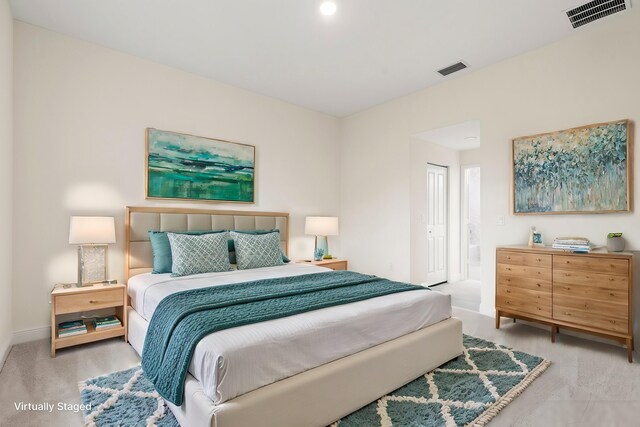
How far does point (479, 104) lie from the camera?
13.0ft

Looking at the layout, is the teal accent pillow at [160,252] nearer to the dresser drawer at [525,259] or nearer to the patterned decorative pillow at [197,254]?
the patterned decorative pillow at [197,254]

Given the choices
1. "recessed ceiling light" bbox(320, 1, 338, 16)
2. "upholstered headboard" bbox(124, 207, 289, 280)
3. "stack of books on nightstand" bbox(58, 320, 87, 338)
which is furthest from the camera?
"upholstered headboard" bbox(124, 207, 289, 280)

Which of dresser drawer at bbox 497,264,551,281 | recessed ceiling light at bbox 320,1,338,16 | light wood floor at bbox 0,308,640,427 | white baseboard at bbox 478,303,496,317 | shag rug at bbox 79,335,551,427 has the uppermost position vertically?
recessed ceiling light at bbox 320,1,338,16

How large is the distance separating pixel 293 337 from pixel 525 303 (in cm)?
255

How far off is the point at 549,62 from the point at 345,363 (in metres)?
3.55

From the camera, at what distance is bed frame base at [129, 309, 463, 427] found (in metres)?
1.53

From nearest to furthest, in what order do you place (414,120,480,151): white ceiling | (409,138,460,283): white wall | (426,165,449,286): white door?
(414,120,480,151): white ceiling < (409,138,460,283): white wall < (426,165,449,286): white door

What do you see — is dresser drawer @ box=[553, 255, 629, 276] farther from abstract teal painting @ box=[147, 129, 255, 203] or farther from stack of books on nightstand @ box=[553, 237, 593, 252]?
abstract teal painting @ box=[147, 129, 255, 203]

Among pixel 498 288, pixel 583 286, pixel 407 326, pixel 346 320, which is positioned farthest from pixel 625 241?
pixel 346 320

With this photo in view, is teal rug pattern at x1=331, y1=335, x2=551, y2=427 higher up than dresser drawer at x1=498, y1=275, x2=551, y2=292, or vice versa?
dresser drawer at x1=498, y1=275, x2=551, y2=292

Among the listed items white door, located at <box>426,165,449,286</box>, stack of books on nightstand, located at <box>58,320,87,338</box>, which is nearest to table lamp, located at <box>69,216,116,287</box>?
stack of books on nightstand, located at <box>58,320,87,338</box>

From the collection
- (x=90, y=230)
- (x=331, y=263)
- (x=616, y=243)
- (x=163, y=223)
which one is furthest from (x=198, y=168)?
(x=616, y=243)

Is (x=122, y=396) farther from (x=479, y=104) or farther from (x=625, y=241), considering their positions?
(x=479, y=104)

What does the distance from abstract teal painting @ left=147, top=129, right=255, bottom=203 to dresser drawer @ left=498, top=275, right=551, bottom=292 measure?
308 centimetres
